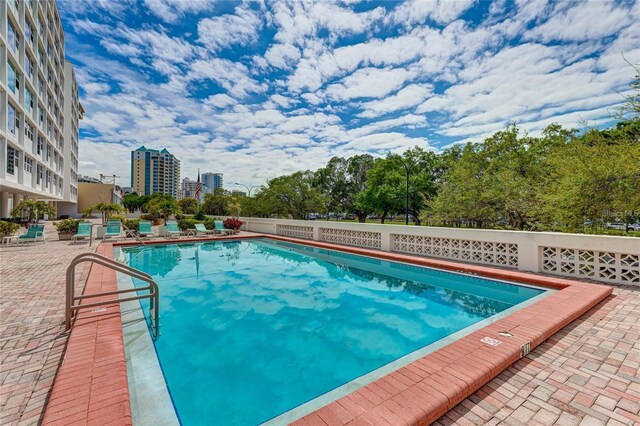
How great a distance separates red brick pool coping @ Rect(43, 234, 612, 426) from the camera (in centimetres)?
231

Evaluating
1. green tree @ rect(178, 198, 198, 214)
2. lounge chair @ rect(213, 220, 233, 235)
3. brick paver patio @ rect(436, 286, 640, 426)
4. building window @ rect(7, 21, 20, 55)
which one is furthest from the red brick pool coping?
green tree @ rect(178, 198, 198, 214)

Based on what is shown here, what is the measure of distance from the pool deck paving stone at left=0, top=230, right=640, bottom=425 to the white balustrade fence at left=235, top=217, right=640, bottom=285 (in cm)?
284

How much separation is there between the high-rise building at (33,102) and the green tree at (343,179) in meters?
32.9

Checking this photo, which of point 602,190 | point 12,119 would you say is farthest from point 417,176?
point 12,119

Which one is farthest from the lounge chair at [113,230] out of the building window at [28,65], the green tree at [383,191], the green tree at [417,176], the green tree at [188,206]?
the green tree at [188,206]

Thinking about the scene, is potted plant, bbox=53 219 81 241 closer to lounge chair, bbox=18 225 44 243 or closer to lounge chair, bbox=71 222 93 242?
lounge chair, bbox=71 222 93 242

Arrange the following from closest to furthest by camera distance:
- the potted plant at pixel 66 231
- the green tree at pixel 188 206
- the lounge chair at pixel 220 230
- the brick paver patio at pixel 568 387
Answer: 1. the brick paver patio at pixel 568 387
2. the potted plant at pixel 66 231
3. the lounge chair at pixel 220 230
4. the green tree at pixel 188 206

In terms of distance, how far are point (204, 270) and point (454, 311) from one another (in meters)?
7.71

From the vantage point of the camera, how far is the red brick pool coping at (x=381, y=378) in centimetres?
231

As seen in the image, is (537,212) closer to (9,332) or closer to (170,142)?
(9,332)

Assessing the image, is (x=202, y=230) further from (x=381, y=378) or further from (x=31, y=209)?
(x=381, y=378)

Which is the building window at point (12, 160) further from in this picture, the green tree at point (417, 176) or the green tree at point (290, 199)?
the green tree at point (417, 176)

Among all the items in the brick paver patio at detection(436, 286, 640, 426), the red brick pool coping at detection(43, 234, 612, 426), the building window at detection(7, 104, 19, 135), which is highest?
the building window at detection(7, 104, 19, 135)

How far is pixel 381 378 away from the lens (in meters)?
2.88
